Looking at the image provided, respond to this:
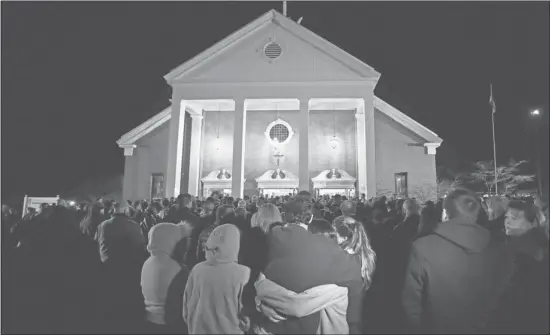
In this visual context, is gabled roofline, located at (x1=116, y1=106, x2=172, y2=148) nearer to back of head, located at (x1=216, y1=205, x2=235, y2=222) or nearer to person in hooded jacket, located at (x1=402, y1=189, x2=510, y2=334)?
back of head, located at (x1=216, y1=205, x2=235, y2=222)

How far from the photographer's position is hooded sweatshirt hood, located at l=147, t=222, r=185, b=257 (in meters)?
4.28

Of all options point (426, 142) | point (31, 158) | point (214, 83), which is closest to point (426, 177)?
point (426, 142)

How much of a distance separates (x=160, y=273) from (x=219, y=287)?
1.11 meters

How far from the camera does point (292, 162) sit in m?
22.0

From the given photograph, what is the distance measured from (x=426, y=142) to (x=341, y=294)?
763 inches

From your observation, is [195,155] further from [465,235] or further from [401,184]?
[465,235]

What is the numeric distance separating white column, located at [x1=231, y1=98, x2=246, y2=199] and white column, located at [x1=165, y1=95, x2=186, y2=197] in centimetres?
278

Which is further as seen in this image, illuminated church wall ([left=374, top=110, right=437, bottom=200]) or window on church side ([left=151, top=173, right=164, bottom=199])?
window on church side ([left=151, top=173, right=164, bottom=199])

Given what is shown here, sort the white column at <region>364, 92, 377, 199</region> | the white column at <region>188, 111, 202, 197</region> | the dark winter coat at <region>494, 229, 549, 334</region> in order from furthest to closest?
the white column at <region>188, 111, 202, 197</region>, the white column at <region>364, 92, 377, 199</region>, the dark winter coat at <region>494, 229, 549, 334</region>

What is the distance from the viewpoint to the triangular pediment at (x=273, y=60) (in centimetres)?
1925

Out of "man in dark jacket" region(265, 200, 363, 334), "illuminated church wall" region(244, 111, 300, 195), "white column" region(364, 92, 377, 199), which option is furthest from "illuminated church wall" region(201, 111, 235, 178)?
"man in dark jacket" region(265, 200, 363, 334)

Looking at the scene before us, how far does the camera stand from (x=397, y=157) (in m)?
21.2

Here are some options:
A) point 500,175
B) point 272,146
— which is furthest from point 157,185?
point 500,175

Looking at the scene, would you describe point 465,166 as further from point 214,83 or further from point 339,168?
point 214,83
